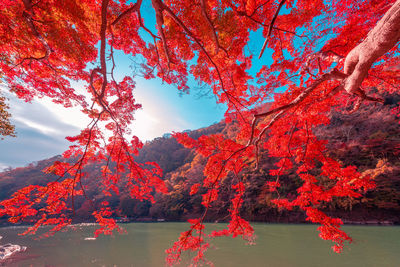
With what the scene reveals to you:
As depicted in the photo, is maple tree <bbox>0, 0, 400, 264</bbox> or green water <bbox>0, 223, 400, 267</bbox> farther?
green water <bbox>0, 223, 400, 267</bbox>

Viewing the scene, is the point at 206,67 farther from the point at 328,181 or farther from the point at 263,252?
the point at 328,181

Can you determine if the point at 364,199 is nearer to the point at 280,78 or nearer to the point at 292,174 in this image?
the point at 292,174

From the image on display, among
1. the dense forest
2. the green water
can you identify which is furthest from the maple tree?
the green water

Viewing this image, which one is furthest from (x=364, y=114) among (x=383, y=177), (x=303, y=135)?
(x=303, y=135)

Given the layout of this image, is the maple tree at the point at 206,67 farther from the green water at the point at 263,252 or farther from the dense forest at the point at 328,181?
the green water at the point at 263,252

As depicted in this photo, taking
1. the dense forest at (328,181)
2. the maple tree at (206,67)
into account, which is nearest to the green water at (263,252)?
the dense forest at (328,181)

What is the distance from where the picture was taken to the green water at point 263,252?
14.9ft

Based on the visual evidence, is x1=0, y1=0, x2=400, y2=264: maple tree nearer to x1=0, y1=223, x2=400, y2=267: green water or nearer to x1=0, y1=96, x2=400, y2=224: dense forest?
x1=0, y1=96, x2=400, y2=224: dense forest

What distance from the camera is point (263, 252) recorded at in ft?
17.8

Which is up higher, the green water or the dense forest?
the dense forest

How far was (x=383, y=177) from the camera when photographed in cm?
758

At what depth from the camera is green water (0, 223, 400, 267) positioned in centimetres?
455

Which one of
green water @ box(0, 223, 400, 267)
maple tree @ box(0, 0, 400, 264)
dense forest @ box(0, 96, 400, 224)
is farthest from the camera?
dense forest @ box(0, 96, 400, 224)

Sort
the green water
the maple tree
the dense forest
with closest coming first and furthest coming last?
1. the maple tree
2. the green water
3. the dense forest
